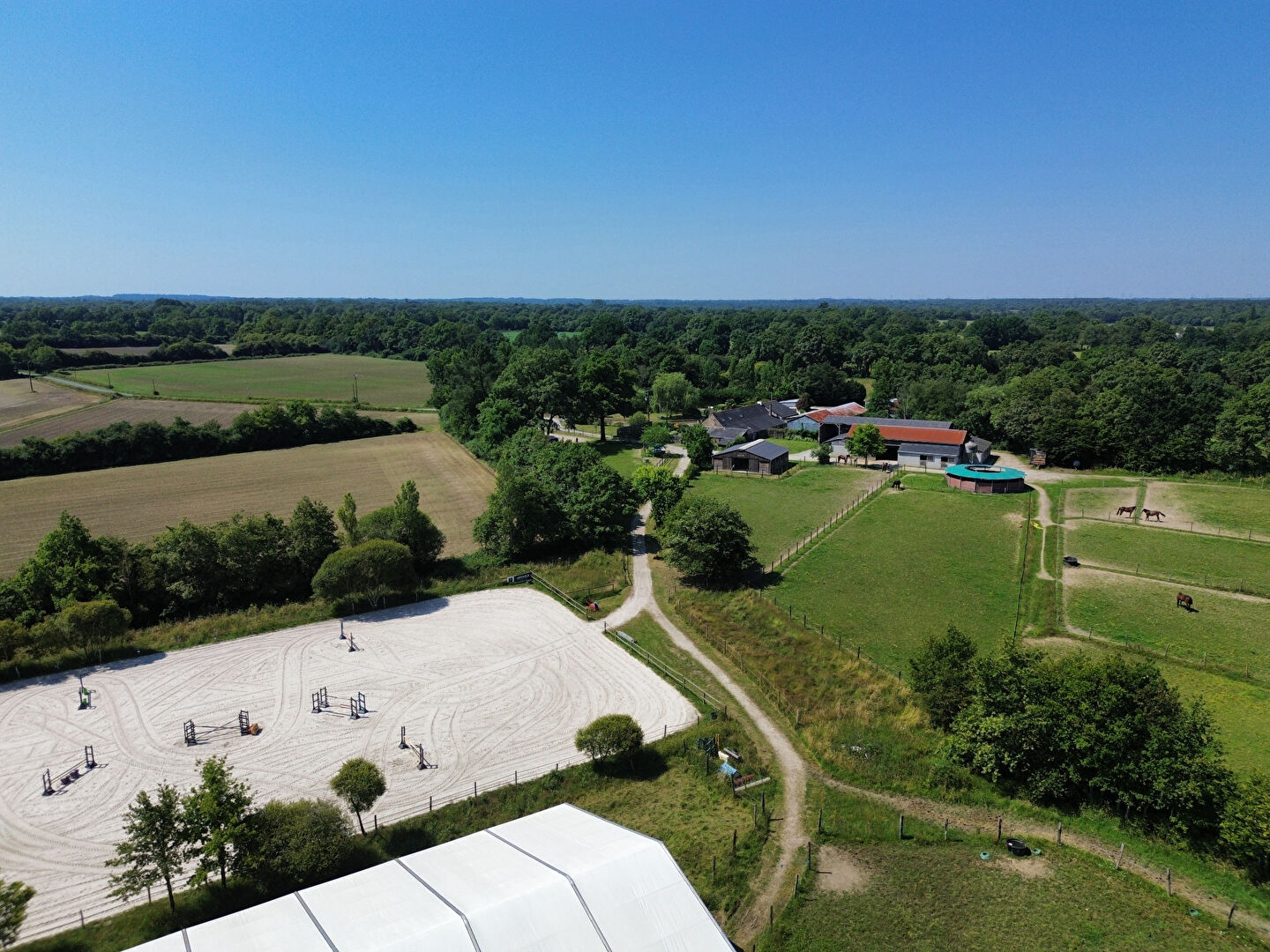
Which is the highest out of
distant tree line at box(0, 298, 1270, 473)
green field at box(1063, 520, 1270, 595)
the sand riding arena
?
distant tree line at box(0, 298, 1270, 473)

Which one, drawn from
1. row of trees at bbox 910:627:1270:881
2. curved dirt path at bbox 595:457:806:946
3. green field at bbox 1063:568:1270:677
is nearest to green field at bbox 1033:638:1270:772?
green field at bbox 1063:568:1270:677

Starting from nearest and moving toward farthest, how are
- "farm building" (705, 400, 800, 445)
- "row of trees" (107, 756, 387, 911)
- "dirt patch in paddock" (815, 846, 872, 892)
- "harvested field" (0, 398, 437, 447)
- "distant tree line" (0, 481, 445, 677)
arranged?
"row of trees" (107, 756, 387, 911) < "dirt patch in paddock" (815, 846, 872, 892) < "distant tree line" (0, 481, 445, 677) < "harvested field" (0, 398, 437, 447) < "farm building" (705, 400, 800, 445)

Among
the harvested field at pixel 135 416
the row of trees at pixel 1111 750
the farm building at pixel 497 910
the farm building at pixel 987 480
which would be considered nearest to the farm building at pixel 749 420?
the farm building at pixel 987 480

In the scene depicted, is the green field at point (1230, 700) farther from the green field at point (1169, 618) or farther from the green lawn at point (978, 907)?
the green lawn at point (978, 907)

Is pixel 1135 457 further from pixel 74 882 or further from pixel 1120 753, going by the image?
pixel 74 882

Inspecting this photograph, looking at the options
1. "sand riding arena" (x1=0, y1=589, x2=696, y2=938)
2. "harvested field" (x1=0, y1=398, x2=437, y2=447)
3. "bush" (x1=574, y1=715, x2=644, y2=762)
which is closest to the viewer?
"sand riding arena" (x1=0, y1=589, x2=696, y2=938)

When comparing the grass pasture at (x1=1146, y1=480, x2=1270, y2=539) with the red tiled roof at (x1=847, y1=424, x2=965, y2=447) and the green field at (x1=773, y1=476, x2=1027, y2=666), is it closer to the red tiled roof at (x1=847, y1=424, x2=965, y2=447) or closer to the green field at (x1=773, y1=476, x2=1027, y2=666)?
the green field at (x1=773, y1=476, x2=1027, y2=666)

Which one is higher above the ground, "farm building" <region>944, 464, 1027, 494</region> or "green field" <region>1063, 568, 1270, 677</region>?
"farm building" <region>944, 464, 1027, 494</region>
